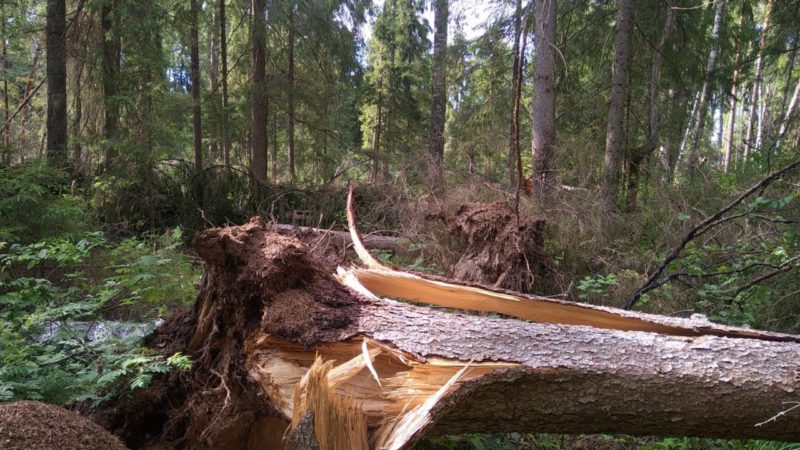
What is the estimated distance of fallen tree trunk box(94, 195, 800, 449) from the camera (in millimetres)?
2078

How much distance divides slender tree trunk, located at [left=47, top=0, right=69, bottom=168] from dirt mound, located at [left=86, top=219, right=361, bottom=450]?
6.98m

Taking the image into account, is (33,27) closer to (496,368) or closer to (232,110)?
(232,110)

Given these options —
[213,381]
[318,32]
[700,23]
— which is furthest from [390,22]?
[213,381]

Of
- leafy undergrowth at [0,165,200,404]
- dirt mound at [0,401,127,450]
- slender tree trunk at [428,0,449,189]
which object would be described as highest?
slender tree trunk at [428,0,449,189]

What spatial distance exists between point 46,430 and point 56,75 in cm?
824

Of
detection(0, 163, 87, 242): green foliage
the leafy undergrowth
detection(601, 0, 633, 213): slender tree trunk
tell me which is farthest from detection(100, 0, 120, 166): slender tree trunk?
detection(601, 0, 633, 213): slender tree trunk

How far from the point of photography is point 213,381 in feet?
8.14

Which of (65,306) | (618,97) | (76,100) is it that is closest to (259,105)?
(76,100)

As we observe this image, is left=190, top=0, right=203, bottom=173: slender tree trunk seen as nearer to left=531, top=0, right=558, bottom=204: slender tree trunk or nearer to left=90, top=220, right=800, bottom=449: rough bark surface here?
left=531, top=0, right=558, bottom=204: slender tree trunk

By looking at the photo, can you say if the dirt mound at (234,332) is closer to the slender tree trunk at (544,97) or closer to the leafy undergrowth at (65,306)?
the leafy undergrowth at (65,306)

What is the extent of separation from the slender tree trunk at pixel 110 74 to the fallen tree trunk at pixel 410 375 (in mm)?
6346

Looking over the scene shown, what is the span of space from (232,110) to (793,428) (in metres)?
10.8

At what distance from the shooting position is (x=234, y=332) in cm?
252

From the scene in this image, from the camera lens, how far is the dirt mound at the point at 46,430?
1788 millimetres
